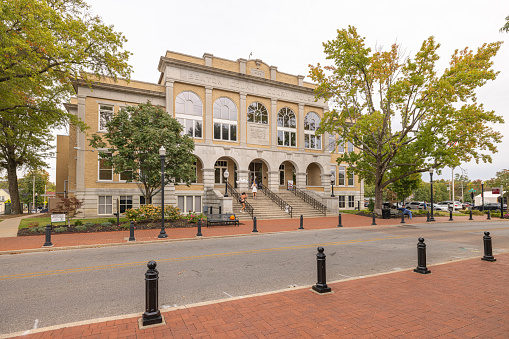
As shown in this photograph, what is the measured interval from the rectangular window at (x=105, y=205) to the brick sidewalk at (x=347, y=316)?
75.6 feet

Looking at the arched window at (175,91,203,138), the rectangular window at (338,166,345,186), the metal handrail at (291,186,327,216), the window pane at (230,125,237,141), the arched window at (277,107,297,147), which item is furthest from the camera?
the rectangular window at (338,166,345,186)

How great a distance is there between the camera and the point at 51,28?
1473 centimetres

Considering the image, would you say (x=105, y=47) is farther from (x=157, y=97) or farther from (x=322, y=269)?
(x=322, y=269)

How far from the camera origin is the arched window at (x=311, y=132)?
3462 cm

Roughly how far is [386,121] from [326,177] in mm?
12252

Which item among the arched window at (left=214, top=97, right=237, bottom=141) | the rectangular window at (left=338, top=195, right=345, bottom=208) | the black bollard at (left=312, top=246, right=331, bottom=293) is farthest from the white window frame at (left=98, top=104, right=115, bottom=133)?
the rectangular window at (left=338, top=195, right=345, bottom=208)

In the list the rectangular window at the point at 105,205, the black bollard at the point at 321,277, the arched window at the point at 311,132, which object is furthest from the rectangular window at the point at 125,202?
the black bollard at the point at 321,277

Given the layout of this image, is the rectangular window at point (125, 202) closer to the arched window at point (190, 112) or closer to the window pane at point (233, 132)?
the arched window at point (190, 112)

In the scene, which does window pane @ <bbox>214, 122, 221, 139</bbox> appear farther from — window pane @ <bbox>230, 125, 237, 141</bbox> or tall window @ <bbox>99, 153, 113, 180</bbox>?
tall window @ <bbox>99, 153, 113, 180</bbox>

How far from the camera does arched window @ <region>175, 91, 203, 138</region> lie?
27250mm

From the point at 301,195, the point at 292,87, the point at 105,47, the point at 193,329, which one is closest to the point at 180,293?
the point at 193,329

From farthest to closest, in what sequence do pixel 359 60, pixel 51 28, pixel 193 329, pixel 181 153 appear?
pixel 359 60 < pixel 181 153 < pixel 51 28 < pixel 193 329

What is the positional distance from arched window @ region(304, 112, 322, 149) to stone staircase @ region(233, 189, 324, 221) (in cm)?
803

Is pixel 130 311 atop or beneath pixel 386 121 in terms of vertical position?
beneath
